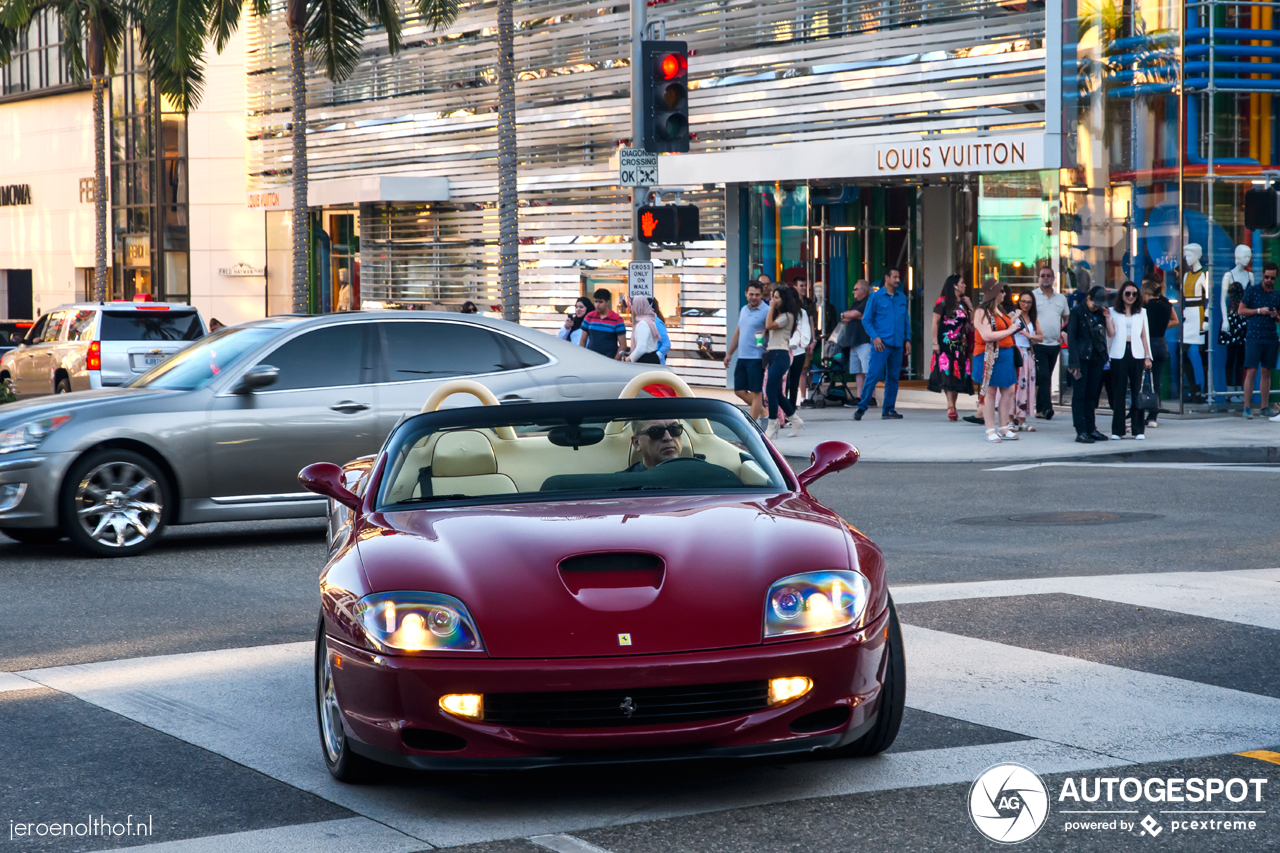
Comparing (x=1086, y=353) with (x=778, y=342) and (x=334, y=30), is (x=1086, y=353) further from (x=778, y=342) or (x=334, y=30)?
(x=334, y=30)

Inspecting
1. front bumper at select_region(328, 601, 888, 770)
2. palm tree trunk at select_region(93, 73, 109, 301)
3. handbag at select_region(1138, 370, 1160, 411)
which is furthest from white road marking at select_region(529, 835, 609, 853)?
palm tree trunk at select_region(93, 73, 109, 301)

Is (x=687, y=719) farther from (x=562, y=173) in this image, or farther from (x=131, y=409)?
(x=562, y=173)

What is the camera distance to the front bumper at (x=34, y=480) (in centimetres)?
1047

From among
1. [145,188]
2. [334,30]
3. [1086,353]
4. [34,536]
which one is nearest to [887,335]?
[1086,353]

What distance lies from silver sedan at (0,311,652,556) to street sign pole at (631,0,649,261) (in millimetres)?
6731

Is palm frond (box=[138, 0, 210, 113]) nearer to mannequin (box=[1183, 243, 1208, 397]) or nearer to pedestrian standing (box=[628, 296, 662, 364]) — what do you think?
pedestrian standing (box=[628, 296, 662, 364])

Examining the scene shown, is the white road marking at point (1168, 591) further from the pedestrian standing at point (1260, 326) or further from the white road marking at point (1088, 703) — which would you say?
the pedestrian standing at point (1260, 326)

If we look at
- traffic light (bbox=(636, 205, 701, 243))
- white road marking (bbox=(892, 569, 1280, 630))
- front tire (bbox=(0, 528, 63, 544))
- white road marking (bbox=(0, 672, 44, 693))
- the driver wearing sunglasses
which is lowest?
white road marking (bbox=(0, 672, 44, 693))

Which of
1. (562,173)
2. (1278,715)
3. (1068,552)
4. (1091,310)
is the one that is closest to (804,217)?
(562,173)

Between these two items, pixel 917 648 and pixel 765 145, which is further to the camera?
pixel 765 145

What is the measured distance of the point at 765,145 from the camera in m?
25.6

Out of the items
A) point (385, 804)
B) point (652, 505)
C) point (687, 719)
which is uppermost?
point (652, 505)

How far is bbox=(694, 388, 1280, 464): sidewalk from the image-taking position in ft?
55.1

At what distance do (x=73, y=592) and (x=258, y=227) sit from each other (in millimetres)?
35852
